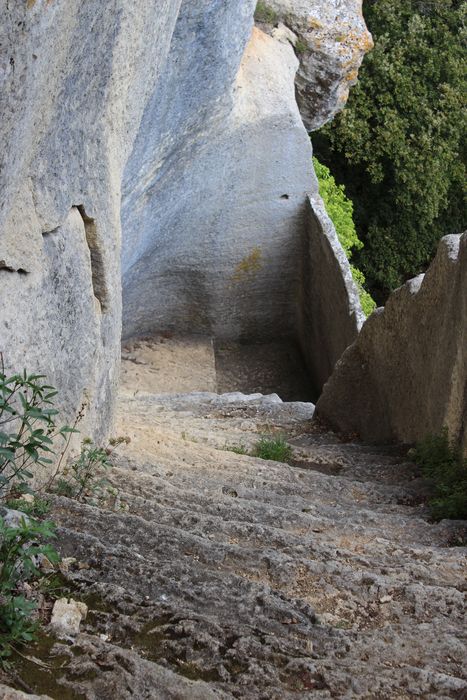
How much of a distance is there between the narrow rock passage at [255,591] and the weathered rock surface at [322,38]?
7.35 m

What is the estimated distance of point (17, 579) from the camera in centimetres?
248

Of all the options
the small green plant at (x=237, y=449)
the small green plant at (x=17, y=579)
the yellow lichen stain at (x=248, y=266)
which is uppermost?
the small green plant at (x=17, y=579)

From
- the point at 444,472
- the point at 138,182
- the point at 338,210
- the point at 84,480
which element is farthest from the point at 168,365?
the point at 84,480

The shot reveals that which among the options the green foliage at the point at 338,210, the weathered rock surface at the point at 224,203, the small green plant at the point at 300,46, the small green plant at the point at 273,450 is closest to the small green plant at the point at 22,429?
the small green plant at the point at 273,450

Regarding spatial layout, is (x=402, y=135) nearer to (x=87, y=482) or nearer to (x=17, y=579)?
(x=87, y=482)

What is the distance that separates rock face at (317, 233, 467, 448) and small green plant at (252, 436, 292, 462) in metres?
0.72

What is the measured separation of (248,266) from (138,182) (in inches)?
141

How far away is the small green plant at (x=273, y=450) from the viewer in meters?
6.04

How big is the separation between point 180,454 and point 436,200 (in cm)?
1281

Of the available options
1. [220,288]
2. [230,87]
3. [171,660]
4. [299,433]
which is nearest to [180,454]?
[299,433]

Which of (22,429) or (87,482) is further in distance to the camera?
(87,482)

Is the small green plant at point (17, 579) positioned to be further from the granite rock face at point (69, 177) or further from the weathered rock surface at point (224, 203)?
the weathered rock surface at point (224, 203)

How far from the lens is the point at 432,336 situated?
537 centimetres

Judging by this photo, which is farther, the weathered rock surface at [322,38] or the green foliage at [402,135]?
the green foliage at [402,135]
